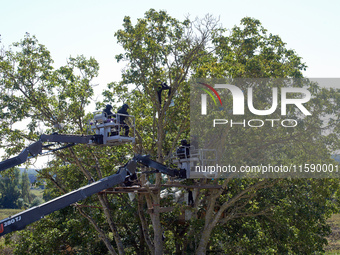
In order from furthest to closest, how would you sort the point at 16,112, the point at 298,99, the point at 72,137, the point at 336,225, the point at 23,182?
the point at 23,182 → the point at 336,225 → the point at 16,112 → the point at 298,99 → the point at 72,137

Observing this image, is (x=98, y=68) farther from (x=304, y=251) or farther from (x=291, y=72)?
(x=304, y=251)

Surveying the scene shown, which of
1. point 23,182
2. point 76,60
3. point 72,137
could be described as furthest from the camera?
point 23,182

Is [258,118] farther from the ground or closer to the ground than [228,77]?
closer to the ground

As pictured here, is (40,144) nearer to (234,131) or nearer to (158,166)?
(158,166)

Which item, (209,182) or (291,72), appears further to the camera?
(209,182)

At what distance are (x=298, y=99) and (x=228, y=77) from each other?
3.41m

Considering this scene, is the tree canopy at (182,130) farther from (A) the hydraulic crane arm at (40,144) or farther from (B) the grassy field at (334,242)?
(B) the grassy field at (334,242)

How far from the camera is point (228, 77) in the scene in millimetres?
19375

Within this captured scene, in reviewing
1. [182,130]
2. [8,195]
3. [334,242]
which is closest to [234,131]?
[182,130]

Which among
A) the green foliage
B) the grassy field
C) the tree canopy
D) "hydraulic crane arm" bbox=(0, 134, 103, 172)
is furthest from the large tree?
the green foliage

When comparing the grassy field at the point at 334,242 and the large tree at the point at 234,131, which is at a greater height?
the large tree at the point at 234,131

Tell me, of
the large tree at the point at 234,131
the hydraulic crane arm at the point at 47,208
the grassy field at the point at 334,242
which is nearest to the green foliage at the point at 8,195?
the grassy field at the point at 334,242

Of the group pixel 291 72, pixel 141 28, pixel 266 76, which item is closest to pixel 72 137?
pixel 141 28

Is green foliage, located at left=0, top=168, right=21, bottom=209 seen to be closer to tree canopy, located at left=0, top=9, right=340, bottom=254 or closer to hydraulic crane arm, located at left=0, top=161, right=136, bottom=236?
tree canopy, located at left=0, top=9, right=340, bottom=254
